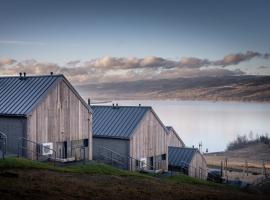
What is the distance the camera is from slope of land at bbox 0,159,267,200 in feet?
63.8

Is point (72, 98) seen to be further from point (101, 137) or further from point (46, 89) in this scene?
point (101, 137)

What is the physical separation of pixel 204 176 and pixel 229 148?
79217mm

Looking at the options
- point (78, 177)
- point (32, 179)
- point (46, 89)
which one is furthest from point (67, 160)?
point (32, 179)

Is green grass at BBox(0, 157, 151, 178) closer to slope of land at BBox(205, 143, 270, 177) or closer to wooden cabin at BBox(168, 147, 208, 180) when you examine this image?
wooden cabin at BBox(168, 147, 208, 180)

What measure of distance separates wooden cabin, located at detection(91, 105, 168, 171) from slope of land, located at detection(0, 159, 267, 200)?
10.00 meters

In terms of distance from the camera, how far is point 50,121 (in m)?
34.0

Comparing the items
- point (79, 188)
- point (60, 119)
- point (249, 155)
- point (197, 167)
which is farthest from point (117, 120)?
point (249, 155)

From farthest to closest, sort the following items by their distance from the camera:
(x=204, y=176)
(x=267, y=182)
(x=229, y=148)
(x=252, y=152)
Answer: (x=229, y=148)
(x=252, y=152)
(x=267, y=182)
(x=204, y=176)

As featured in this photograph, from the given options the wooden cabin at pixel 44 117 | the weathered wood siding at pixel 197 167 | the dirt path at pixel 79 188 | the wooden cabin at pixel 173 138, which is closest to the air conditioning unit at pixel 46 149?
the wooden cabin at pixel 44 117

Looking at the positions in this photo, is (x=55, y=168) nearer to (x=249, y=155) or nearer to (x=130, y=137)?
(x=130, y=137)

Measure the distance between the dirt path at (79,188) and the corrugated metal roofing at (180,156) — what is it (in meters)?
21.6

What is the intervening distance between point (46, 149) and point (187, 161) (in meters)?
20.3

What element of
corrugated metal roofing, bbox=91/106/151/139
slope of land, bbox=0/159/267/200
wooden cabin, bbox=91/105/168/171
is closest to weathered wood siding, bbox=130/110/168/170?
wooden cabin, bbox=91/105/168/171

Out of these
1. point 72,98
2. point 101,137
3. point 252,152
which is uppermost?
point 72,98
